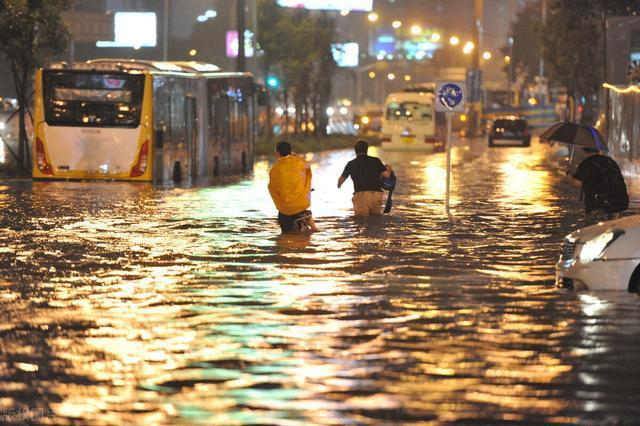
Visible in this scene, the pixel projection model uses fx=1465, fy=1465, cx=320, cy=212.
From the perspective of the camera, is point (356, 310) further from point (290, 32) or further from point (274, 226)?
point (290, 32)

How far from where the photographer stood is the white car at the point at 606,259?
43.7 ft

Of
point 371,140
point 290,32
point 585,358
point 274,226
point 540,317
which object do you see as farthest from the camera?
point 371,140

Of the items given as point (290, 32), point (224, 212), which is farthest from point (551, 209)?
point (290, 32)

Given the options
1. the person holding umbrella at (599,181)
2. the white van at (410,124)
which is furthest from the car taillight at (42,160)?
the white van at (410,124)

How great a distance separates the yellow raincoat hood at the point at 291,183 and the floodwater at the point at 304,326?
0.52 meters

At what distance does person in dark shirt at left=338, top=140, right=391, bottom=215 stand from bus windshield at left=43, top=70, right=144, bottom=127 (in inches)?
430

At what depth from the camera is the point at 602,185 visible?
20.8 metres

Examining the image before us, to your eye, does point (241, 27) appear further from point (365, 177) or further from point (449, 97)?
point (365, 177)

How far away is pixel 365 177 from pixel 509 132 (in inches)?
2019

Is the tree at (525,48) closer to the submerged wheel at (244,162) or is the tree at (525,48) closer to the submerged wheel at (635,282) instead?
the submerged wheel at (244,162)

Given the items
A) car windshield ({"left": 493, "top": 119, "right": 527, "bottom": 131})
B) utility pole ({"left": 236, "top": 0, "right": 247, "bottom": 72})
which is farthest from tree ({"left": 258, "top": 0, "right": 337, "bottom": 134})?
utility pole ({"left": 236, "top": 0, "right": 247, "bottom": 72})

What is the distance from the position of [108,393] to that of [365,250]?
387 inches

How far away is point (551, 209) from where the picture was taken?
26828 millimetres

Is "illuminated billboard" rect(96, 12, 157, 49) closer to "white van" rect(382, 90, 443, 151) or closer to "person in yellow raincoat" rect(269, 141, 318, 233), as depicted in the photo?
"white van" rect(382, 90, 443, 151)
